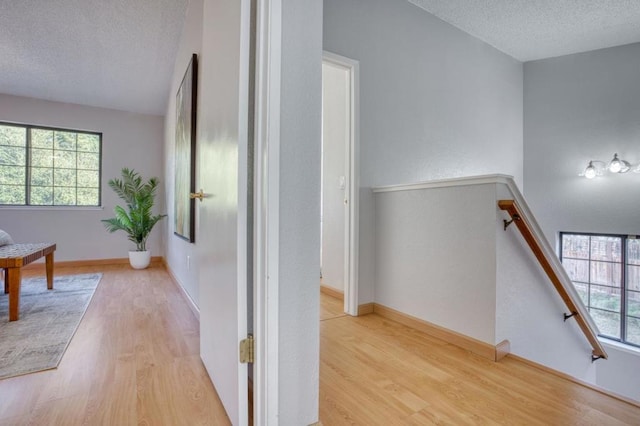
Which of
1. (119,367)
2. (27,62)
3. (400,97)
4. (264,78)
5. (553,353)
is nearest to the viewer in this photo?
(264,78)

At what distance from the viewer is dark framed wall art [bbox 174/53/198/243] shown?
7.80 ft

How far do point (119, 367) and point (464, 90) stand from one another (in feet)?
12.6

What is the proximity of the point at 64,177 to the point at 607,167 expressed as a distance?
7.31 metres

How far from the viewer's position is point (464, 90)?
134 inches

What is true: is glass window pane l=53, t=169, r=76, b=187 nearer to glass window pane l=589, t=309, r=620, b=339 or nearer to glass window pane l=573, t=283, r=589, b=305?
glass window pane l=573, t=283, r=589, b=305

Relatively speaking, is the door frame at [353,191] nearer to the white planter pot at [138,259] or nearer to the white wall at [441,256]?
the white wall at [441,256]

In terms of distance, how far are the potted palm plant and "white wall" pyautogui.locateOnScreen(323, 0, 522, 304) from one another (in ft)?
11.1

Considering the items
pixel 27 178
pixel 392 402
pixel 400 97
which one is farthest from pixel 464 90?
pixel 27 178

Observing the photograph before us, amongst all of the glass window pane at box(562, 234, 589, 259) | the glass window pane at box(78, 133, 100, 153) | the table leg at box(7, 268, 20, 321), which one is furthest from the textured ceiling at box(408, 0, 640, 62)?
the glass window pane at box(78, 133, 100, 153)

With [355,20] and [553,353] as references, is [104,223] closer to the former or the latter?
[355,20]

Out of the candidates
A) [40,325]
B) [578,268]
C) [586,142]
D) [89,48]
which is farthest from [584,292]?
[89,48]

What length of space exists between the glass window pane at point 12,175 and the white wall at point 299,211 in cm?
523

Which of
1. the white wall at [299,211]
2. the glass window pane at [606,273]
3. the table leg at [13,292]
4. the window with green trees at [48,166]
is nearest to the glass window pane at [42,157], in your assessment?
the window with green trees at [48,166]

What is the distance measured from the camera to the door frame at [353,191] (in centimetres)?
251
